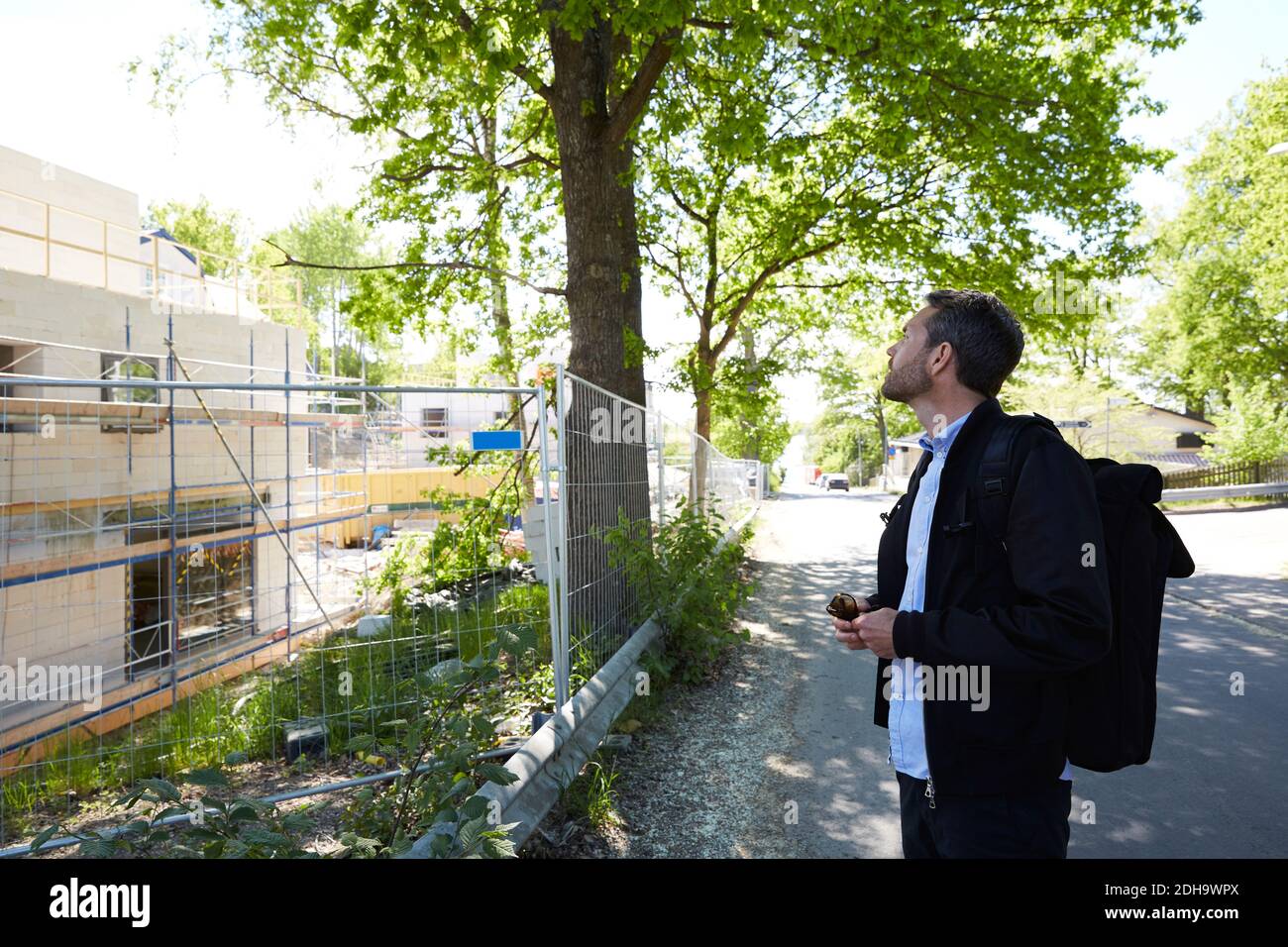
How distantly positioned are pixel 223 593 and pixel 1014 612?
1000 cm

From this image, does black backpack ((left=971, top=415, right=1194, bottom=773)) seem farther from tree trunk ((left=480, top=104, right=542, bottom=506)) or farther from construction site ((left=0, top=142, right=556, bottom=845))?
tree trunk ((left=480, top=104, right=542, bottom=506))

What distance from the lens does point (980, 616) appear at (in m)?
2.18

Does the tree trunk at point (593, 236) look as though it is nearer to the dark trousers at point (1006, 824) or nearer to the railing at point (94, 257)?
the dark trousers at point (1006, 824)

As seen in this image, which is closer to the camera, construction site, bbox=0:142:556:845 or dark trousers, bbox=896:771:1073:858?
dark trousers, bbox=896:771:1073:858

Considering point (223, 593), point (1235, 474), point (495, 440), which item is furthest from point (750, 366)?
point (1235, 474)

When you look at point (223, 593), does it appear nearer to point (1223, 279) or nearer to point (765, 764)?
point (765, 764)

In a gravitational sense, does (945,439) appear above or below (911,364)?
below

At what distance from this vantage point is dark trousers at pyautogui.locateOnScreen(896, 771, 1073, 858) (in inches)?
85.9

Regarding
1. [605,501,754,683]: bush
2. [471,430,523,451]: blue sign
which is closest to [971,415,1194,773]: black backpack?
[471,430,523,451]: blue sign

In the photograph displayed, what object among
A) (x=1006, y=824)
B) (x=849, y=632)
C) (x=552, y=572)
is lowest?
(x=1006, y=824)

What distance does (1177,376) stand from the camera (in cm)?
5044

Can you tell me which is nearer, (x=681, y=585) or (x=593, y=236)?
(x=681, y=585)

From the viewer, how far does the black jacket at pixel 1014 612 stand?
204 centimetres
